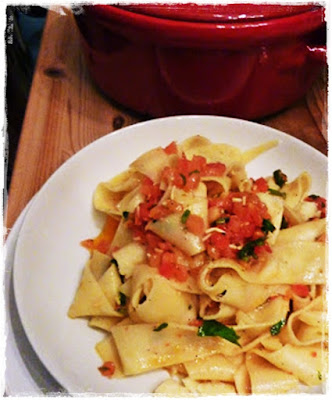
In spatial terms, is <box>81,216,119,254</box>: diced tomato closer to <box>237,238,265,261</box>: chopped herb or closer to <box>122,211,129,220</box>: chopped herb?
<box>122,211,129,220</box>: chopped herb

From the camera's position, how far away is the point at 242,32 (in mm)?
1363

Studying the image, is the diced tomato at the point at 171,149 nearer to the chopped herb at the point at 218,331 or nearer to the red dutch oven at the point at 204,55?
the red dutch oven at the point at 204,55

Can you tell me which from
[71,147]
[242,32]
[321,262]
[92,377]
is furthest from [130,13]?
[92,377]

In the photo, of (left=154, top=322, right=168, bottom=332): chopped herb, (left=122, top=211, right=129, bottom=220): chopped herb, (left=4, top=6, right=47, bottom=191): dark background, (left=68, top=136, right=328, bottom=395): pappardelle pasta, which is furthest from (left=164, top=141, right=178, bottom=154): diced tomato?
(left=4, top=6, right=47, bottom=191): dark background

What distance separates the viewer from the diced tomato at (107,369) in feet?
3.92

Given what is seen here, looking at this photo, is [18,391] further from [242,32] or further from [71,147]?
[242,32]

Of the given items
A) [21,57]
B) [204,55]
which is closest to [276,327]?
[204,55]

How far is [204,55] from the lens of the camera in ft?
4.76

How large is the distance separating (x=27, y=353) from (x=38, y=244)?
28 centimetres

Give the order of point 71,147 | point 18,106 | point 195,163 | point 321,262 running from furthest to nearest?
point 18,106 < point 71,147 < point 195,163 < point 321,262

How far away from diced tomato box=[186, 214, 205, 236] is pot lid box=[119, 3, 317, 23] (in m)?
0.51

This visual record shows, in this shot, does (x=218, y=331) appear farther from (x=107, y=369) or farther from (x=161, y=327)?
(x=107, y=369)

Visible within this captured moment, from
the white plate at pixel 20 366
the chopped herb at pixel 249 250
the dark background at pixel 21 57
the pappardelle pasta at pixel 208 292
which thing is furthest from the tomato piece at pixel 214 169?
the dark background at pixel 21 57

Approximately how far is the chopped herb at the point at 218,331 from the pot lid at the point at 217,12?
2.49 feet
